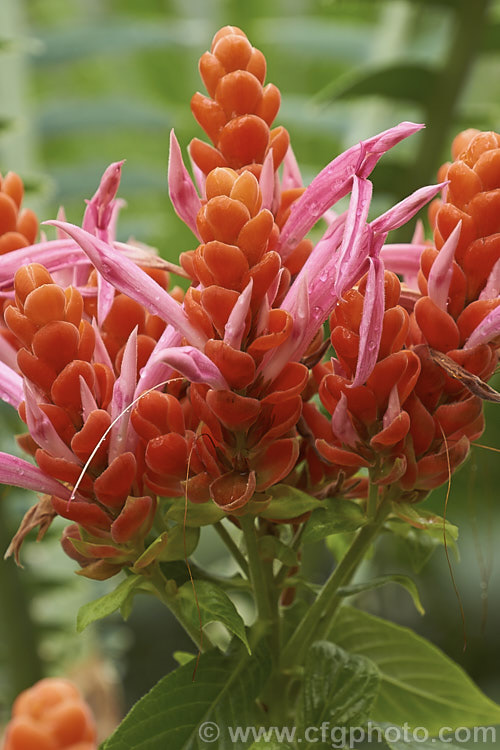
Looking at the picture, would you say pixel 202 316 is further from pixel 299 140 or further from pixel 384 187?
pixel 299 140

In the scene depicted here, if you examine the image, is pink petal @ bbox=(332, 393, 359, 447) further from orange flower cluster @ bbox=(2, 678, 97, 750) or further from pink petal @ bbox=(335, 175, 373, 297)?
orange flower cluster @ bbox=(2, 678, 97, 750)

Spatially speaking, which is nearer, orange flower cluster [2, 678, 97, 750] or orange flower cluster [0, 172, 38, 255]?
orange flower cluster [0, 172, 38, 255]

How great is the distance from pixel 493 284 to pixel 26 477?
167 millimetres

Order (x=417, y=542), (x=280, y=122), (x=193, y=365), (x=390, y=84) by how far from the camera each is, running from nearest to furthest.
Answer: (x=193, y=365) < (x=417, y=542) < (x=390, y=84) < (x=280, y=122)

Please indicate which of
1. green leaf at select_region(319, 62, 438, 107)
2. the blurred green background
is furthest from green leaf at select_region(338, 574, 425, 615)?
green leaf at select_region(319, 62, 438, 107)

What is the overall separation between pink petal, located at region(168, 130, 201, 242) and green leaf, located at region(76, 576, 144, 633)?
12 centimetres

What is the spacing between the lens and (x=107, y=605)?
0.29 meters

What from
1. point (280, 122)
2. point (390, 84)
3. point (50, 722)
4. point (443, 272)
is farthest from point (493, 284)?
point (280, 122)

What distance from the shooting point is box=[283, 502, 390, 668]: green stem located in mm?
315

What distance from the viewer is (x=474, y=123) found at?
2.73 ft

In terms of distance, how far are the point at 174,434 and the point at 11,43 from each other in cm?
49

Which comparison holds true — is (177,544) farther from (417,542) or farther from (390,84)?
(390,84)

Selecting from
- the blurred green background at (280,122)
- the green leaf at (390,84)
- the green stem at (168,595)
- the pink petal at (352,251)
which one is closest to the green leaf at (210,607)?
the green stem at (168,595)

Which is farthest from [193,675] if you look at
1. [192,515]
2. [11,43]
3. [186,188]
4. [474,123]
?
[474,123]
